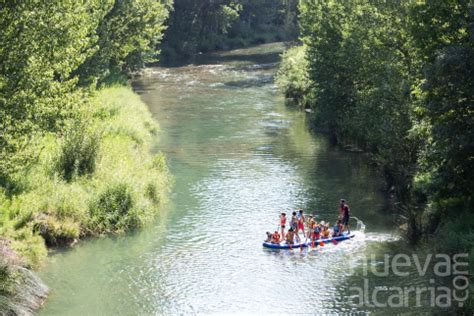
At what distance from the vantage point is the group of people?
34.4m

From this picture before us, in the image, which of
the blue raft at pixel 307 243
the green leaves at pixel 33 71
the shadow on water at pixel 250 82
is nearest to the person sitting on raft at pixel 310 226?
the blue raft at pixel 307 243

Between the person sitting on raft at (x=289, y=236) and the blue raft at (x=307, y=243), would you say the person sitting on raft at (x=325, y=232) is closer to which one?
the blue raft at (x=307, y=243)

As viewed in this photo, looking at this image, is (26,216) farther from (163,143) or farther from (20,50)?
(163,143)

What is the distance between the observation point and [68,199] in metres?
34.6

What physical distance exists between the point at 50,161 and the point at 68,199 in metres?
4.80

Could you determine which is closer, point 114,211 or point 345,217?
→ point 345,217

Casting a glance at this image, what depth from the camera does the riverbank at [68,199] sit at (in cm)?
2736

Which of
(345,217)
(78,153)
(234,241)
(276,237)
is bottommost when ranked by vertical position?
(234,241)

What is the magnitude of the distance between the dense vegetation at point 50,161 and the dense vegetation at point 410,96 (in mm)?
13894

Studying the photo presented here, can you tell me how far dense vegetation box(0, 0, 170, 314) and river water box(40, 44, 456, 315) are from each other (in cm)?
138

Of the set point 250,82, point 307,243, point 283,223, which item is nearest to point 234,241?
point 283,223

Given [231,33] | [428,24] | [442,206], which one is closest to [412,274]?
[442,206]

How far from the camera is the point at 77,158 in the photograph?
38.8 m

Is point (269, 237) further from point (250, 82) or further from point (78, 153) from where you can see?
point (250, 82)
